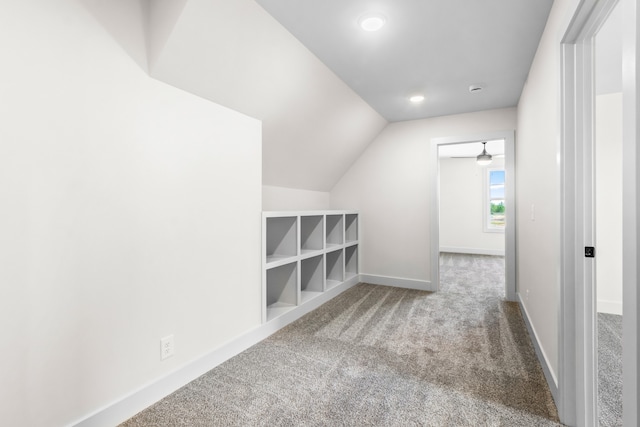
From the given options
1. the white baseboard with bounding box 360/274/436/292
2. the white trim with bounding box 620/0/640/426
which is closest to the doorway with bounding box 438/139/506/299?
the white baseboard with bounding box 360/274/436/292

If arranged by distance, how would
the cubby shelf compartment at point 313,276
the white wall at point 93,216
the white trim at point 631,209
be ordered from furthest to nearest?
1. the cubby shelf compartment at point 313,276
2. the white wall at point 93,216
3. the white trim at point 631,209

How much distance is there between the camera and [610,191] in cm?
191

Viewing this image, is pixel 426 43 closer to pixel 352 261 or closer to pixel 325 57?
pixel 325 57

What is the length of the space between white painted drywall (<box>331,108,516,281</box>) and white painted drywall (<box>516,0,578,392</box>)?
1.18m

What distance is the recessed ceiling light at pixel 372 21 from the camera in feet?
6.15

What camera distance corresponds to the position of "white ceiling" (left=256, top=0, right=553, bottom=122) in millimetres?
1801

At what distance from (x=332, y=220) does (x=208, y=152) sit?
2.14 m

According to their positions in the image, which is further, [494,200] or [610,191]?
[494,200]

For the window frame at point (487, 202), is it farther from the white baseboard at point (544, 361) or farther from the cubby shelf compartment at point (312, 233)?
the cubby shelf compartment at point (312, 233)

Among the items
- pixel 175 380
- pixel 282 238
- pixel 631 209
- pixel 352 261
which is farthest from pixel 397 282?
pixel 631 209

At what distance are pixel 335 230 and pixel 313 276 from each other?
2.32ft

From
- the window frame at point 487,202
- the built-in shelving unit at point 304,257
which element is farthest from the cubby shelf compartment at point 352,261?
the window frame at point 487,202

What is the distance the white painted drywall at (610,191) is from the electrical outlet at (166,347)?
245 centimetres

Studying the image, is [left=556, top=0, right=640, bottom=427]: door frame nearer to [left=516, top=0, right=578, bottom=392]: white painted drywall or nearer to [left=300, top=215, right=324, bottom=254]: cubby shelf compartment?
[left=516, top=0, right=578, bottom=392]: white painted drywall
